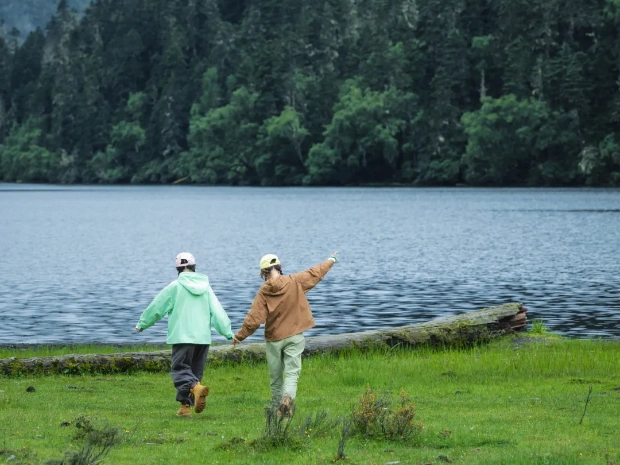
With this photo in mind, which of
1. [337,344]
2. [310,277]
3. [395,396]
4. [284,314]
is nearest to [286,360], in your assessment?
[284,314]

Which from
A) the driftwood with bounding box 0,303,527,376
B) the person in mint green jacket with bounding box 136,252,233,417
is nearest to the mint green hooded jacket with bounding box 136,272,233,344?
the person in mint green jacket with bounding box 136,252,233,417

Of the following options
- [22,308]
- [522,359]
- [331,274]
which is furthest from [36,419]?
[331,274]

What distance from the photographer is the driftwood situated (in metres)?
18.1

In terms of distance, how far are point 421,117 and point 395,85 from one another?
8742mm

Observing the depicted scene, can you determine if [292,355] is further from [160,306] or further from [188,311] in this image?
[160,306]

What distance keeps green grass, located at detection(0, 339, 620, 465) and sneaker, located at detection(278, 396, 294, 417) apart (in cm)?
37

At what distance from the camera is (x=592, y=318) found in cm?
2961

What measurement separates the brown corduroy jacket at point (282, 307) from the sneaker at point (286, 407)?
1.00 metres

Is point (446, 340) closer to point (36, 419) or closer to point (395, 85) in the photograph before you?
point (36, 419)

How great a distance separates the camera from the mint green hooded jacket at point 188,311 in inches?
547

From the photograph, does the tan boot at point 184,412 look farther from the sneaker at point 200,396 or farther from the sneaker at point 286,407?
the sneaker at point 286,407

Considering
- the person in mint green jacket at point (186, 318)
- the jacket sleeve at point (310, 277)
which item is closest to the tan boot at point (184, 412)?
the person in mint green jacket at point (186, 318)

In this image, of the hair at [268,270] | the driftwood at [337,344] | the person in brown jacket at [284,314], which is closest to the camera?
the hair at [268,270]

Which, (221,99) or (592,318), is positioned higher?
(221,99)
